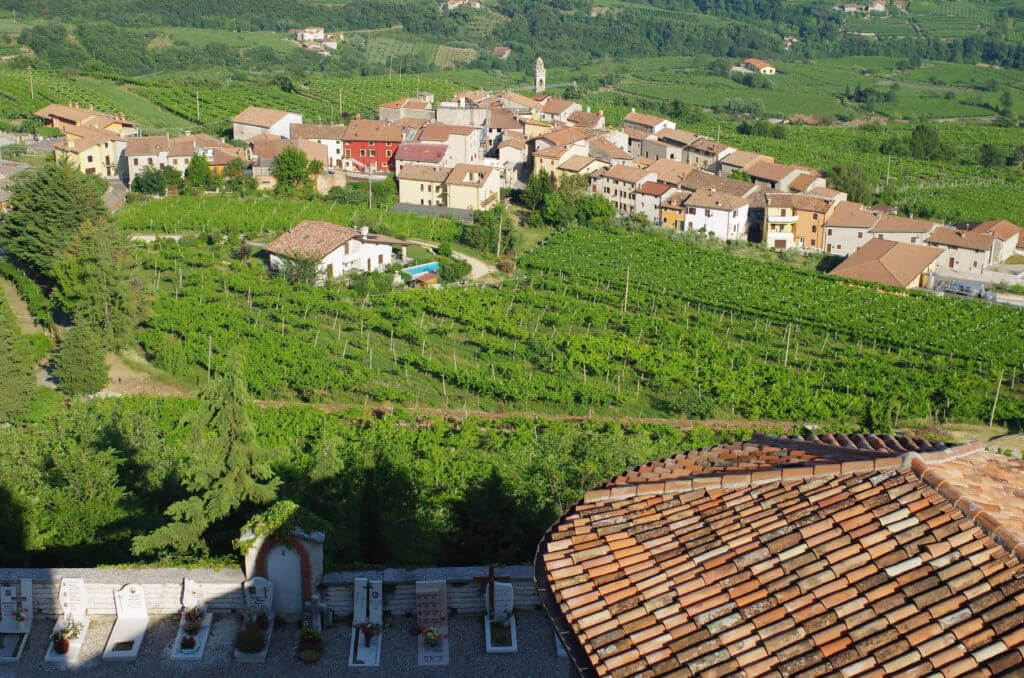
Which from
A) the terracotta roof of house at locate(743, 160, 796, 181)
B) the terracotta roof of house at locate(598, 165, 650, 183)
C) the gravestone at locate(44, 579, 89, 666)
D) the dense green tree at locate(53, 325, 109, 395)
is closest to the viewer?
the gravestone at locate(44, 579, 89, 666)

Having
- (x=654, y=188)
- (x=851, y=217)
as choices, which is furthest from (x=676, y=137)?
(x=851, y=217)

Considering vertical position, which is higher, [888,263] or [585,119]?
[585,119]

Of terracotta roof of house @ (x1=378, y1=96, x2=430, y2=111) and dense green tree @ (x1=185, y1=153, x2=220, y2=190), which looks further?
terracotta roof of house @ (x1=378, y1=96, x2=430, y2=111)

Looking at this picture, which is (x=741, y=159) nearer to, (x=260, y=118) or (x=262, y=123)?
(x=262, y=123)

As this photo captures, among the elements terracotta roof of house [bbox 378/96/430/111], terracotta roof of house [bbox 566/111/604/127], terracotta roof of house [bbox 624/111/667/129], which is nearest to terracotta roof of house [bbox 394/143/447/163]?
terracotta roof of house [bbox 378/96/430/111]

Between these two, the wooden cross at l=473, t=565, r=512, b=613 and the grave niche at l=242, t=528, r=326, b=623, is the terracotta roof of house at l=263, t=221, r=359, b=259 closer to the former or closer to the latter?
the grave niche at l=242, t=528, r=326, b=623

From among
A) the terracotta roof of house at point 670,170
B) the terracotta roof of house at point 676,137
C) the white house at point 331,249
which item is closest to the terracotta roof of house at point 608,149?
the terracotta roof of house at point 670,170
